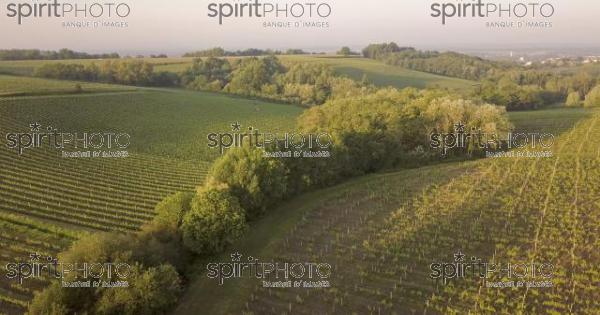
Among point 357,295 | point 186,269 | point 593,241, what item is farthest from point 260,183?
point 593,241

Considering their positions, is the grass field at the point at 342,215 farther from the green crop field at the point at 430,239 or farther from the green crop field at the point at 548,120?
the green crop field at the point at 548,120

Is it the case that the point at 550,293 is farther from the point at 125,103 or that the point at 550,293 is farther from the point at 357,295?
the point at 125,103

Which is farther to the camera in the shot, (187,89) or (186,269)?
(187,89)

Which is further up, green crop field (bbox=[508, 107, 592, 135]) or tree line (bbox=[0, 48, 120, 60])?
tree line (bbox=[0, 48, 120, 60])

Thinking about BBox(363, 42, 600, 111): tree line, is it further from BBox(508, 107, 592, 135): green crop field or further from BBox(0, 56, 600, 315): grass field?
BBox(0, 56, 600, 315): grass field

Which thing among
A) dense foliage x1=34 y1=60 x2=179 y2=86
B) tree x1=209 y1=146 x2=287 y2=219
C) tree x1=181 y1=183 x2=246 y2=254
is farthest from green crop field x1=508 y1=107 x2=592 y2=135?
dense foliage x1=34 y1=60 x2=179 y2=86

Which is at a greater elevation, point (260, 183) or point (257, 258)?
point (260, 183)

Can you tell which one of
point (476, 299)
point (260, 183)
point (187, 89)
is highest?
point (187, 89)
